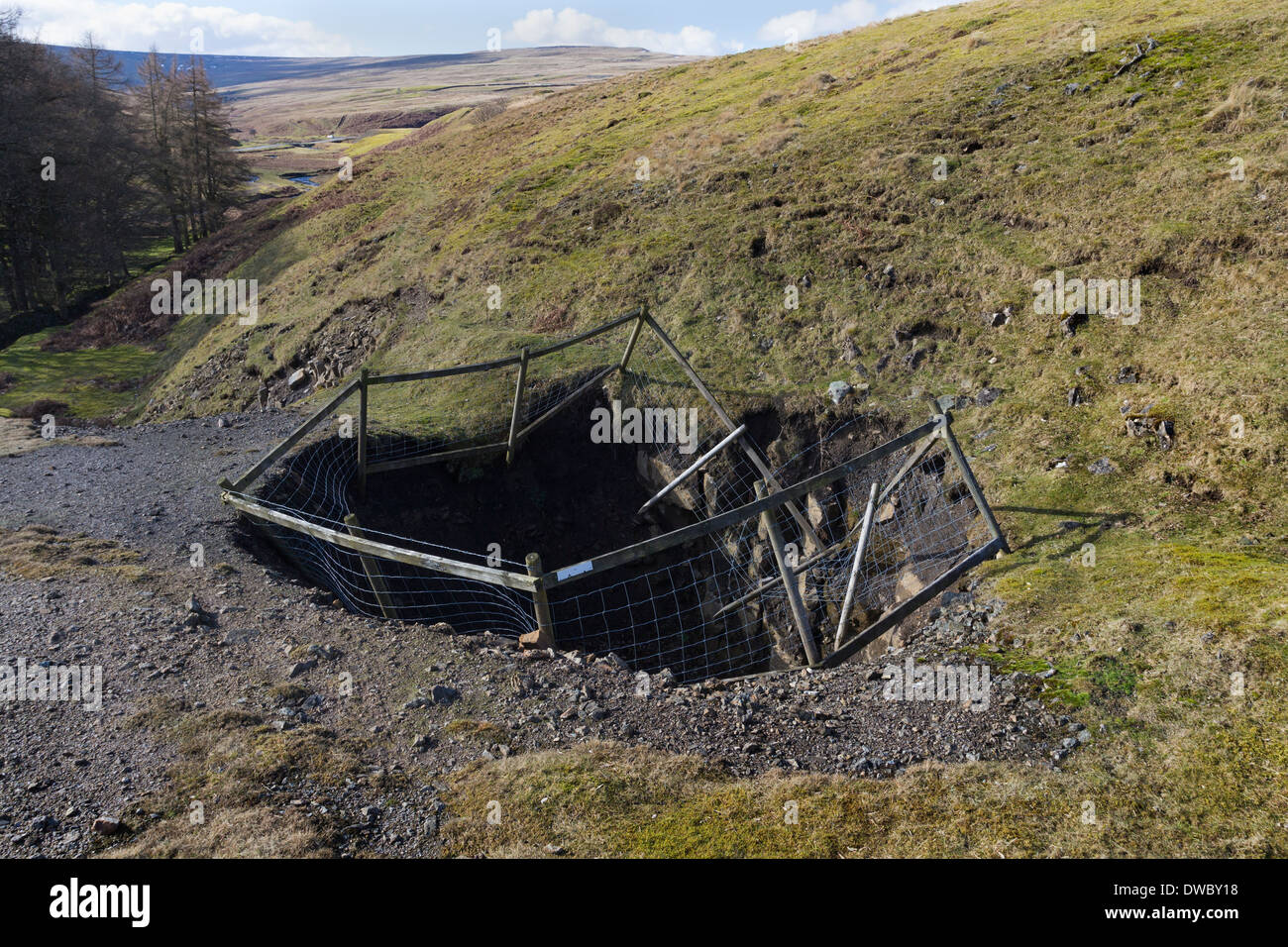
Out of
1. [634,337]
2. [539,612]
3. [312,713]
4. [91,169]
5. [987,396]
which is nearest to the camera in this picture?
[312,713]

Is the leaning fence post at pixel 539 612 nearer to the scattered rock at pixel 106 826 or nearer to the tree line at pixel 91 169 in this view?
the scattered rock at pixel 106 826

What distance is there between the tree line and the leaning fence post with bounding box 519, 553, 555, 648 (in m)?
39.2

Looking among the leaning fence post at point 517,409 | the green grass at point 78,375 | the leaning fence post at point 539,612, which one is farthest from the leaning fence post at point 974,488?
the green grass at point 78,375

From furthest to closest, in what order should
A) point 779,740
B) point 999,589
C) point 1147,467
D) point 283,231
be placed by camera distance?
point 283,231 → point 1147,467 → point 999,589 → point 779,740

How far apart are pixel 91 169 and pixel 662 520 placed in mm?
39547

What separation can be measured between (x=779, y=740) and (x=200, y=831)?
5.05 metres

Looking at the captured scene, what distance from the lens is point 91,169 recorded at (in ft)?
124

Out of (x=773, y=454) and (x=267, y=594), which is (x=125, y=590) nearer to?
(x=267, y=594)

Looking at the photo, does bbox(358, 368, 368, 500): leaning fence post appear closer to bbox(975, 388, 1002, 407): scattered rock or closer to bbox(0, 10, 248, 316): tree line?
bbox(975, 388, 1002, 407): scattered rock

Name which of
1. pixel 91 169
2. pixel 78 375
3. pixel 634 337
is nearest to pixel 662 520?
pixel 634 337

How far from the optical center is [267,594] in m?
9.68

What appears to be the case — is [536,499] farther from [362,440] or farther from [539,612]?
[539,612]

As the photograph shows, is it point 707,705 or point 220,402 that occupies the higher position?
point 220,402
